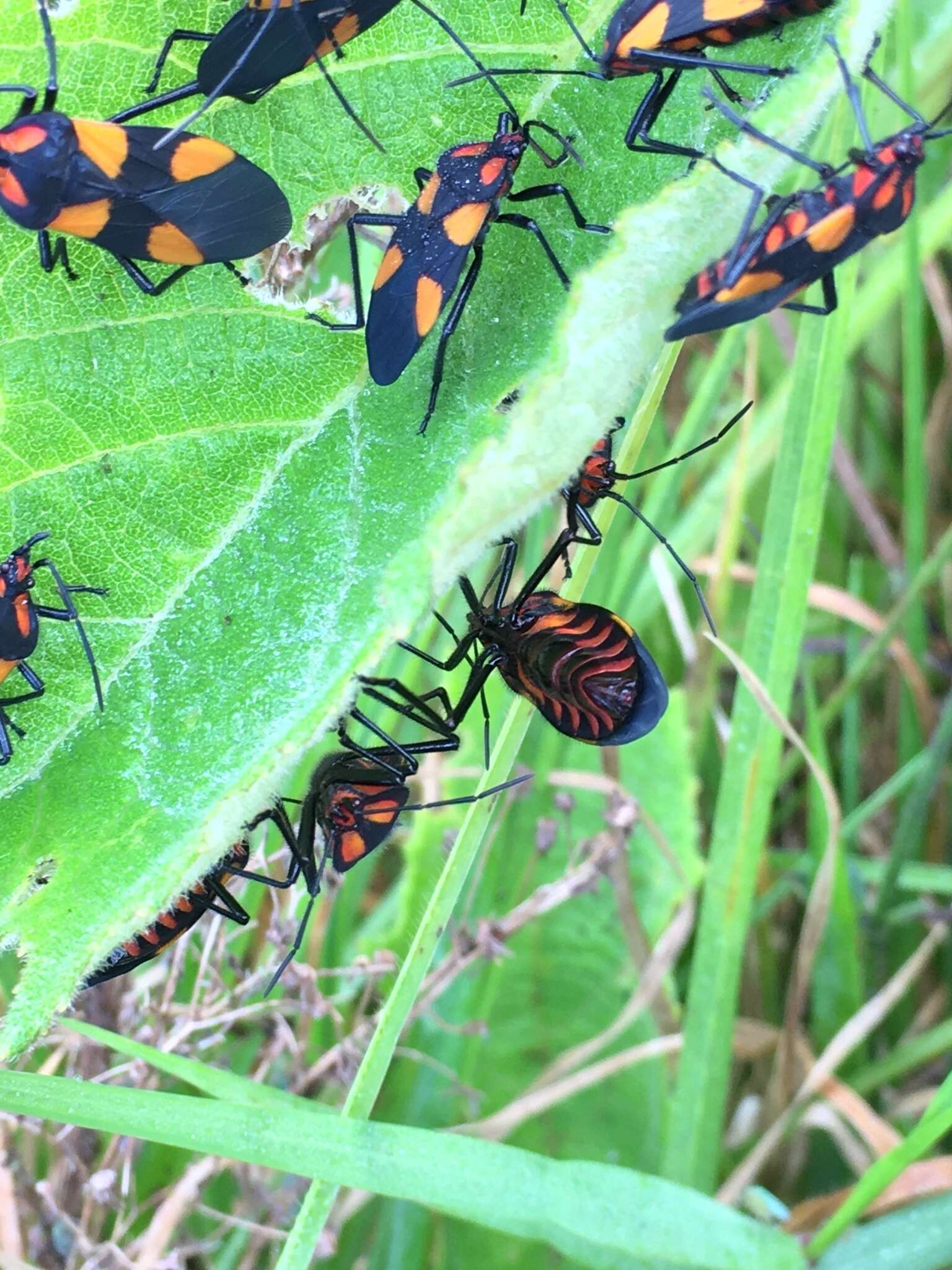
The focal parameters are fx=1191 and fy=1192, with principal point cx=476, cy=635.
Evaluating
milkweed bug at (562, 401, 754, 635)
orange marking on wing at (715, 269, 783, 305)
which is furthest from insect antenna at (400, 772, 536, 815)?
orange marking on wing at (715, 269, 783, 305)

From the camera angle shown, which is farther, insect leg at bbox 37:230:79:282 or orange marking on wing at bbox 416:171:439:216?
orange marking on wing at bbox 416:171:439:216

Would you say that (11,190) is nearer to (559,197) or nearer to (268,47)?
(268,47)

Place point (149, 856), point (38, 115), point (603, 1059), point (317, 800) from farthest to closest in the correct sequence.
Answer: point (603, 1059) → point (317, 800) → point (38, 115) → point (149, 856)

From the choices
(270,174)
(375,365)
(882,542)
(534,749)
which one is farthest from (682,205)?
(882,542)

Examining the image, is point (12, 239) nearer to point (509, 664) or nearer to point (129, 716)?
point (129, 716)

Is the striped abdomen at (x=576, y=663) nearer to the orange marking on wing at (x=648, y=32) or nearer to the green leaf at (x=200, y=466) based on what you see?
the green leaf at (x=200, y=466)

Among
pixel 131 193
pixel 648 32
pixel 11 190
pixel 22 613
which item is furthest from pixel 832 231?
pixel 22 613

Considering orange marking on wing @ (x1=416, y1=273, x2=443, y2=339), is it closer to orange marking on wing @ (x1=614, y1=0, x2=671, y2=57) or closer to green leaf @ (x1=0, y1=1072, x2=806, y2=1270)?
Answer: orange marking on wing @ (x1=614, y1=0, x2=671, y2=57)
